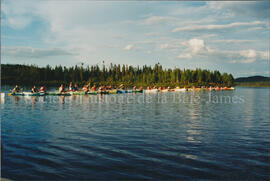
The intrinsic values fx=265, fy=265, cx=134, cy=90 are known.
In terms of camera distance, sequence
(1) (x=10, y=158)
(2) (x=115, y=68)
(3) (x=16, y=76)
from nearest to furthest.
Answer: (1) (x=10, y=158) < (3) (x=16, y=76) < (2) (x=115, y=68)

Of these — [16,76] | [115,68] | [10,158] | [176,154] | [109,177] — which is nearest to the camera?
[109,177]

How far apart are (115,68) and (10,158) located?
152 m

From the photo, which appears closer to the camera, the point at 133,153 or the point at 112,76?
the point at 133,153

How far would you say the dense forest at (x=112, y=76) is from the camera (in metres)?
134

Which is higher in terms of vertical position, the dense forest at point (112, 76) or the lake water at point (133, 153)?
the dense forest at point (112, 76)

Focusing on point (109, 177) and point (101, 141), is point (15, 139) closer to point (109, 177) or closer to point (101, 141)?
point (101, 141)

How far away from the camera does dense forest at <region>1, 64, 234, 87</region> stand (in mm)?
133625

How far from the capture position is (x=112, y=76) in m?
153

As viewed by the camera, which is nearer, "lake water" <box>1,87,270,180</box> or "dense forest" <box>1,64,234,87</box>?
"lake water" <box>1,87,270,180</box>

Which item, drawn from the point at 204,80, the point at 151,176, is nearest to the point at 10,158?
the point at 151,176

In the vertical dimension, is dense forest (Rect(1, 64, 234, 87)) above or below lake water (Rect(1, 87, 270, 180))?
above

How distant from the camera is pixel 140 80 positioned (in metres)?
140

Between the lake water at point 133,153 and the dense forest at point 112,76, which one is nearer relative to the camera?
the lake water at point 133,153

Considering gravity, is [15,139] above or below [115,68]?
below
